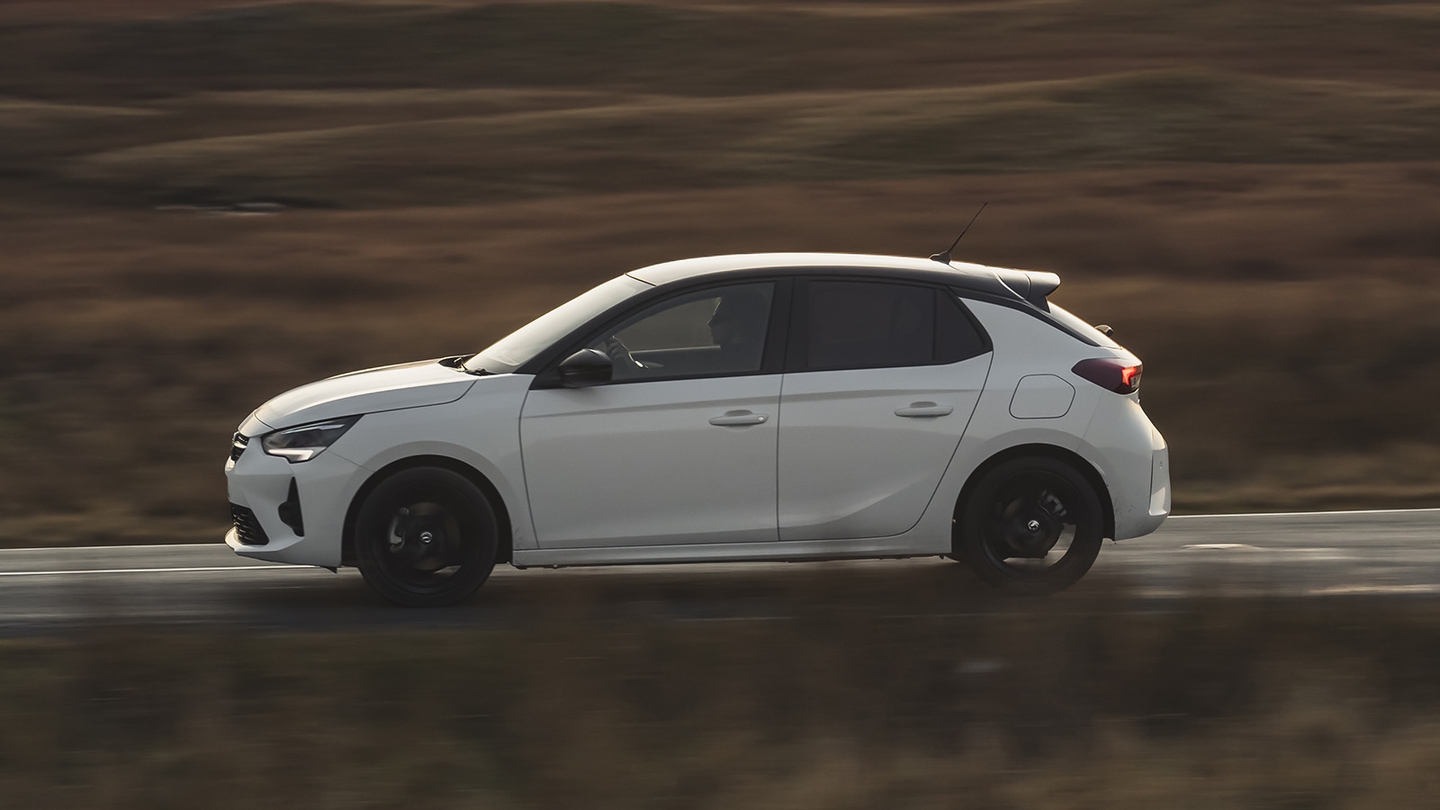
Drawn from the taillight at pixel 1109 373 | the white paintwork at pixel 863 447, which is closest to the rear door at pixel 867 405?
the white paintwork at pixel 863 447

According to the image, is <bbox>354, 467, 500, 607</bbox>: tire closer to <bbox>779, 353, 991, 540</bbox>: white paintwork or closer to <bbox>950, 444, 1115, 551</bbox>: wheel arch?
<bbox>779, 353, 991, 540</bbox>: white paintwork

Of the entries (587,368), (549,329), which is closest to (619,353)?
(587,368)

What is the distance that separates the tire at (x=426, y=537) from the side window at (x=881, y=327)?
164cm

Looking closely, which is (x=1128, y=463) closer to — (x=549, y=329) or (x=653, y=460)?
(x=653, y=460)

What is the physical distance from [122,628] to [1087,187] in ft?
63.1

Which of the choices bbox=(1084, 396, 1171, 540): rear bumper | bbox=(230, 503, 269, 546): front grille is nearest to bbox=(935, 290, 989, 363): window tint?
bbox=(1084, 396, 1171, 540): rear bumper

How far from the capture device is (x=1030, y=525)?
795 centimetres

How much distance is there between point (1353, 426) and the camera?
45.5ft

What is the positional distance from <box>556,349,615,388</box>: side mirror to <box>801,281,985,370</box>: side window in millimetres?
896

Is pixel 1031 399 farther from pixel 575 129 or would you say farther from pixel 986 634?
pixel 575 129

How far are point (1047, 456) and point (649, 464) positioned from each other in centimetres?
182

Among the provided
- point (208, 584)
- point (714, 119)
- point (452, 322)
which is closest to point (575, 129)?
point (714, 119)

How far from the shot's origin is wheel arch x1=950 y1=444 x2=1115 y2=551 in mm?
7918

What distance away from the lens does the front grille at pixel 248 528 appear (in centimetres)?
774
